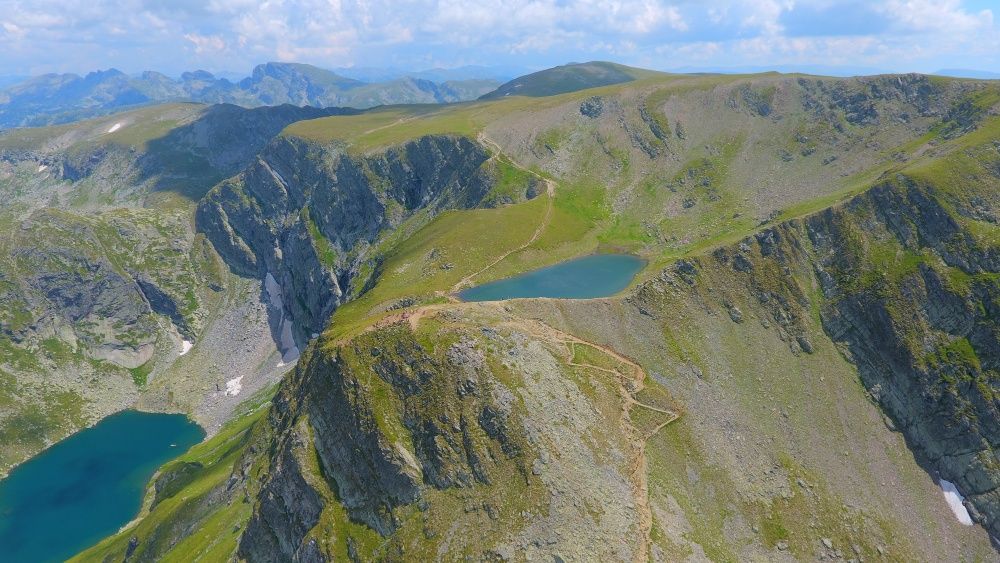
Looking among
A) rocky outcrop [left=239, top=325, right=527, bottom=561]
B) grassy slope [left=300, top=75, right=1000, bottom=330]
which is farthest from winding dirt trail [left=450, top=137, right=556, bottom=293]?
rocky outcrop [left=239, top=325, right=527, bottom=561]

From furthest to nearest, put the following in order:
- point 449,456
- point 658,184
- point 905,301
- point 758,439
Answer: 1. point 658,184
2. point 905,301
3. point 758,439
4. point 449,456

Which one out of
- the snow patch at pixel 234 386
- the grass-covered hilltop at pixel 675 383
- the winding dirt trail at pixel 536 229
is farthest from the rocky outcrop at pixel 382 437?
the snow patch at pixel 234 386

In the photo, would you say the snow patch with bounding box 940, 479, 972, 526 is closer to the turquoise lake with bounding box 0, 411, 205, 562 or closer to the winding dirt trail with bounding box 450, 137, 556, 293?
the winding dirt trail with bounding box 450, 137, 556, 293

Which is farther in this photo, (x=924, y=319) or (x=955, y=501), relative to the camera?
(x=924, y=319)

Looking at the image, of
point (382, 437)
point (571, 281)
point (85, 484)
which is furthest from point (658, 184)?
point (85, 484)

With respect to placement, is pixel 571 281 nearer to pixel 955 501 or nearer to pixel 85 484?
pixel 955 501

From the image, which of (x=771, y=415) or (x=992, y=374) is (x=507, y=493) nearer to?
(x=771, y=415)

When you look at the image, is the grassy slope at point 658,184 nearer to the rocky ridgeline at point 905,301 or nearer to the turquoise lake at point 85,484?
the rocky ridgeline at point 905,301
